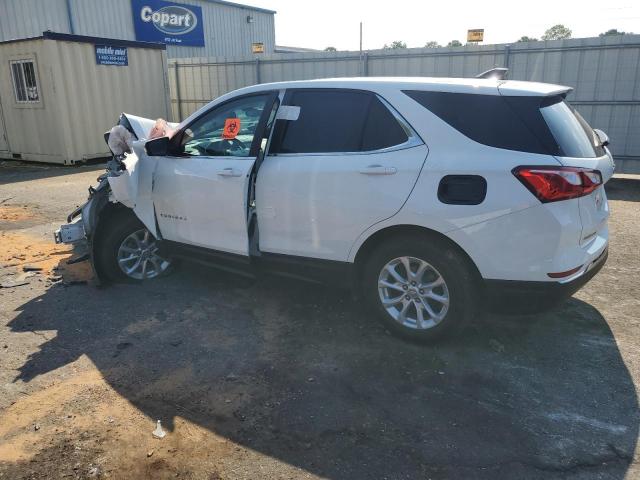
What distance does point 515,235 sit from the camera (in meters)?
3.19

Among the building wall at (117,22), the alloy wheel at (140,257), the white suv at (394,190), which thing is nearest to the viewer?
the white suv at (394,190)

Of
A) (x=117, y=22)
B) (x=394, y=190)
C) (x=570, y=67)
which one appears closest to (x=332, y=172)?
(x=394, y=190)

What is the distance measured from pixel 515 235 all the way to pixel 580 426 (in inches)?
44.5

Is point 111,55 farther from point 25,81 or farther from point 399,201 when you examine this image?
point 399,201

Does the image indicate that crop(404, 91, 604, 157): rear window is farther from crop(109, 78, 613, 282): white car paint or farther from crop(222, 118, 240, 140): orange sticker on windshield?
crop(222, 118, 240, 140): orange sticker on windshield

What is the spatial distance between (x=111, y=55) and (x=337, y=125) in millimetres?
11285

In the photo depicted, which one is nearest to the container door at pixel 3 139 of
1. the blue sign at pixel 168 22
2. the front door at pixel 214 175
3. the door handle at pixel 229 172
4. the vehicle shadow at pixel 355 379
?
the blue sign at pixel 168 22

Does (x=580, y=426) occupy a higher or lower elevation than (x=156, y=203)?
lower

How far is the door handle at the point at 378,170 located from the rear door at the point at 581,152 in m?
1.00

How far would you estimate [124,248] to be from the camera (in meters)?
4.94

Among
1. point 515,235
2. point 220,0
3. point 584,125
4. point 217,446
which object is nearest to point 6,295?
point 217,446

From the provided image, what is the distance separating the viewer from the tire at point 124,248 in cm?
482

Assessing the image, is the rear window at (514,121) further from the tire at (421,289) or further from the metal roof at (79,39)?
the metal roof at (79,39)

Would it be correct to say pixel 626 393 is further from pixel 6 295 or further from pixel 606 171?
pixel 6 295
